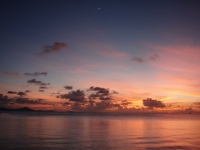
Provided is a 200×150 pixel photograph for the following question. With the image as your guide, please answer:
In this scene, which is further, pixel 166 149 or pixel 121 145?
pixel 121 145

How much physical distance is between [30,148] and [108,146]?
13.1 meters

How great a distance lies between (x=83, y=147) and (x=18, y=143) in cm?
1218

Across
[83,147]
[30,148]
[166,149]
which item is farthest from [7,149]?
[166,149]

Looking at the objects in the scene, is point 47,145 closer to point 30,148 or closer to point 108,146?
point 30,148

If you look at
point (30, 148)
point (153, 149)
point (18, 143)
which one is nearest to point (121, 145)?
point (153, 149)

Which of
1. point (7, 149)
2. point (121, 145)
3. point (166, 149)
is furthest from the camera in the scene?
point (121, 145)

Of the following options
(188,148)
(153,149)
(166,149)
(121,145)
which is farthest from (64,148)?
(188,148)

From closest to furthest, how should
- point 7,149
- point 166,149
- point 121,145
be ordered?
1. point 7,149
2. point 166,149
3. point 121,145

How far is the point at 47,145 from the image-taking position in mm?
35969

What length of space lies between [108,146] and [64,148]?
7730 mm

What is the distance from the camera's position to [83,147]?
35312 mm

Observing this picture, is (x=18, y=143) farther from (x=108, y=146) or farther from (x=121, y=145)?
(x=121, y=145)

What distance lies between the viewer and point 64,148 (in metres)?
33.9

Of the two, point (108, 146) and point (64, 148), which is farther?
point (108, 146)
